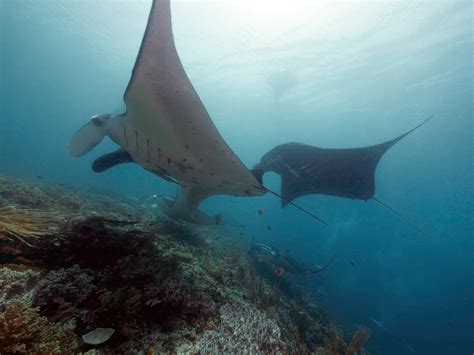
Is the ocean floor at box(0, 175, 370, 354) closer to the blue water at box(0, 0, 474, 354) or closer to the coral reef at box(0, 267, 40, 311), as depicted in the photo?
the coral reef at box(0, 267, 40, 311)

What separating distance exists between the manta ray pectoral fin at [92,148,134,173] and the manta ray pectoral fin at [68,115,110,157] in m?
0.31

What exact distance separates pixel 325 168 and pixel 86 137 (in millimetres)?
5957

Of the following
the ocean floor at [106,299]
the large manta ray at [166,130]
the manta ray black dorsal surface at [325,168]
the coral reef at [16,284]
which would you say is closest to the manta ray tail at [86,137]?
the large manta ray at [166,130]

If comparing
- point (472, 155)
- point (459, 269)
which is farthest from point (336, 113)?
point (459, 269)

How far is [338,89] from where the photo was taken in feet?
112

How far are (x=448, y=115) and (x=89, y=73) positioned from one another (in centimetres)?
7268

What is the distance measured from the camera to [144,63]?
2729 mm

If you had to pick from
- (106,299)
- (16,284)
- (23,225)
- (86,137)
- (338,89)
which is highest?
(338,89)

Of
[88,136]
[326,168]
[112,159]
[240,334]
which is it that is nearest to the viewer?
[240,334]

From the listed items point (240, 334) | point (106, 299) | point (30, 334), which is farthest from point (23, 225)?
point (240, 334)

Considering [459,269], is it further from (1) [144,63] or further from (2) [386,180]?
(1) [144,63]

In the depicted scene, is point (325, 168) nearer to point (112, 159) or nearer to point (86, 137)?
point (112, 159)

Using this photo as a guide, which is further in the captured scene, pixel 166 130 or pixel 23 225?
pixel 166 130

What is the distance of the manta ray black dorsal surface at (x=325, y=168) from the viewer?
22.3 ft
